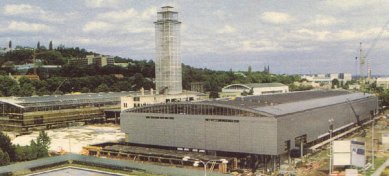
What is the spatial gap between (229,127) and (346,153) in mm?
13541

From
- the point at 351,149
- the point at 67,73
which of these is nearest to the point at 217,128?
the point at 351,149

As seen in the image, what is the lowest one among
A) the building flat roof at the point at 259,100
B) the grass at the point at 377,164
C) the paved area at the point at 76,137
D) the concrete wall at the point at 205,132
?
the grass at the point at 377,164

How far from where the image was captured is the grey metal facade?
51.2 m

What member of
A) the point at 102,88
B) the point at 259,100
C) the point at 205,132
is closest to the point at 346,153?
the point at 205,132

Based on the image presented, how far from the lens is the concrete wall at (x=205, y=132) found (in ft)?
168

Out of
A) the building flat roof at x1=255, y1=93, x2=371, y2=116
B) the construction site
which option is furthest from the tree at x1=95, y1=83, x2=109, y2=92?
the building flat roof at x1=255, y1=93, x2=371, y2=116

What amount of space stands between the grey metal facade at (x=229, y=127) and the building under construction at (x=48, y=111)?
102ft

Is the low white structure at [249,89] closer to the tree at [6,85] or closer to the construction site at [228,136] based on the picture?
the tree at [6,85]

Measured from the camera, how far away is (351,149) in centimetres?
4744

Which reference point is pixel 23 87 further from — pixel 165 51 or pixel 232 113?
pixel 232 113

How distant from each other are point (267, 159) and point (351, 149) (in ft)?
33.2

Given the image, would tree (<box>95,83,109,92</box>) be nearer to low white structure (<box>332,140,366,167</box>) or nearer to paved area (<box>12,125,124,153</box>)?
paved area (<box>12,125,124,153</box>)

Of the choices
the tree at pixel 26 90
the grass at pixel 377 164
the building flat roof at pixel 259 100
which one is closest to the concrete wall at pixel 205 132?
the building flat roof at pixel 259 100

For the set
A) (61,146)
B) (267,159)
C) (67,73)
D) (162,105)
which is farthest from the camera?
(67,73)
